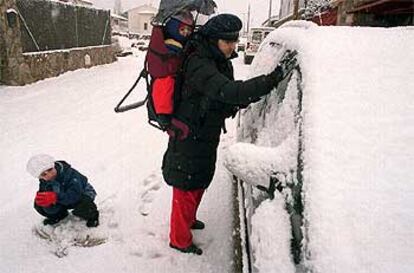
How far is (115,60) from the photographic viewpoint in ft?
62.2

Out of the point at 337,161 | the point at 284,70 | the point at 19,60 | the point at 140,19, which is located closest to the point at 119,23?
the point at 140,19

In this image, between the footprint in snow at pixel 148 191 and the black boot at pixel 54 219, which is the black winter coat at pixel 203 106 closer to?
the footprint in snow at pixel 148 191

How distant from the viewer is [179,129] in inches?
104

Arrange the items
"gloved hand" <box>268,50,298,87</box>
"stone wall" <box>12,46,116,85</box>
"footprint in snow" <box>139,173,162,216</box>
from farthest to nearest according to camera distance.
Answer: "stone wall" <box>12,46,116,85</box> → "footprint in snow" <box>139,173,162,216</box> → "gloved hand" <box>268,50,298,87</box>

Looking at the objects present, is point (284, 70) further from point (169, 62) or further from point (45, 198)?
point (45, 198)

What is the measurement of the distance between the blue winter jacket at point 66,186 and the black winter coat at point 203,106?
83 centimetres

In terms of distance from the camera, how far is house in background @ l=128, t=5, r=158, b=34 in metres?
66.0

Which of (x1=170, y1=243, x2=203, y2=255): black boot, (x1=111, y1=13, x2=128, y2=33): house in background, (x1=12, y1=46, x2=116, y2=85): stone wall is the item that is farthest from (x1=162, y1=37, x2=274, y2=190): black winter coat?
(x1=111, y1=13, x2=128, y2=33): house in background

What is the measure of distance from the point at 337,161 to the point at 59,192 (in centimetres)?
223

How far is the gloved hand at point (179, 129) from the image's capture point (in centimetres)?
262

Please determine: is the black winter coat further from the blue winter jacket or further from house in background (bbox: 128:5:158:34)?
house in background (bbox: 128:5:158:34)

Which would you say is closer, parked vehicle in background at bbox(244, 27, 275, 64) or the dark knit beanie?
the dark knit beanie

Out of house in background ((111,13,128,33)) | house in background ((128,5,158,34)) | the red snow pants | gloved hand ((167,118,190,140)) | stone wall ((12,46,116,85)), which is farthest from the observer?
house in background ((128,5,158,34))

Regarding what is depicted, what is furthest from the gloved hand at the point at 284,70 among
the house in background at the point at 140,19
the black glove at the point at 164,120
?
the house in background at the point at 140,19
